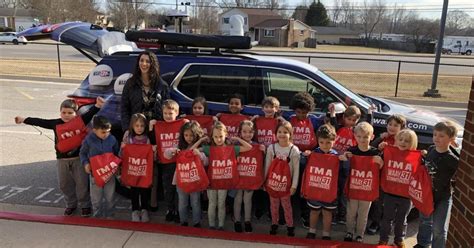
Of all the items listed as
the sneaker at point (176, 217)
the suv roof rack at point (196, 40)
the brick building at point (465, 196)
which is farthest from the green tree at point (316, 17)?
the brick building at point (465, 196)

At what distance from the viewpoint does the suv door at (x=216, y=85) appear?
16.9 ft

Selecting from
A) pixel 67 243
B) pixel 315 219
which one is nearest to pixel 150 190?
pixel 67 243

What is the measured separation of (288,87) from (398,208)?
1942 millimetres

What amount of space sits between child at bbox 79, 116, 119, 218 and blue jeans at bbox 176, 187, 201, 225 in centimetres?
81

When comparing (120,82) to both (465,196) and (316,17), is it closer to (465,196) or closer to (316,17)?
(465,196)

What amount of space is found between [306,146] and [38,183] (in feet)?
12.4

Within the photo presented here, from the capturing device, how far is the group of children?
159 inches

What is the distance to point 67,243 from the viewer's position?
394cm

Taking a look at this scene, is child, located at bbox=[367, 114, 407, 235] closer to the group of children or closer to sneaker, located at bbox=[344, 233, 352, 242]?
the group of children

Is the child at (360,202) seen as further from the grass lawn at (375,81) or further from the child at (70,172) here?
the grass lawn at (375,81)

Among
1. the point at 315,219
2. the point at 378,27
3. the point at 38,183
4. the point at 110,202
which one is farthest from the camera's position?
the point at 378,27

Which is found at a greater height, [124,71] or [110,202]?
[124,71]

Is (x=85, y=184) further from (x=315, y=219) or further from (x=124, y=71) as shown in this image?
(x=315, y=219)

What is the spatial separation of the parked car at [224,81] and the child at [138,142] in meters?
0.69
